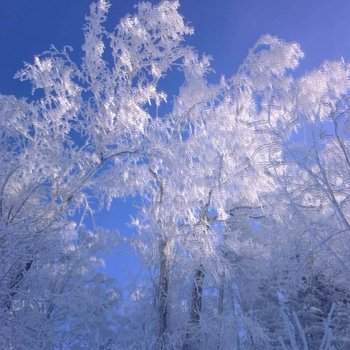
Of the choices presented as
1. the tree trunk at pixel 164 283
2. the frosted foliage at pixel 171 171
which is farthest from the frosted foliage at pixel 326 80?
the tree trunk at pixel 164 283

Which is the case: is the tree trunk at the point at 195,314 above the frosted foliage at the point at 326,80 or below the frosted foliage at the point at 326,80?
below

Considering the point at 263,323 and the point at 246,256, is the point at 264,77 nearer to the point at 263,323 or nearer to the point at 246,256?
the point at 246,256

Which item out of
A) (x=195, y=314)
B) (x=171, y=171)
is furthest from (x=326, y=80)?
(x=195, y=314)

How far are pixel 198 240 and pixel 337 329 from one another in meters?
5.39

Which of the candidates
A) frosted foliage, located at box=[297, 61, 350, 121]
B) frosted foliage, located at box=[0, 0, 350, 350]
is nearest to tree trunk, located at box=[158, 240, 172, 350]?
frosted foliage, located at box=[0, 0, 350, 350]

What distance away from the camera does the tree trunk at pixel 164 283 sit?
10586 mm

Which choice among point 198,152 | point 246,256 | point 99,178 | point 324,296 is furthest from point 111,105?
point 324,296

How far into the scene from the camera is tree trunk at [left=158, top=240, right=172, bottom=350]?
417 inches

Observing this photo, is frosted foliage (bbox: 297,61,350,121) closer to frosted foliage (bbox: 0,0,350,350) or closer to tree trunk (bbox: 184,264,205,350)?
frosted foliage (bbox: 0,0,350,350)

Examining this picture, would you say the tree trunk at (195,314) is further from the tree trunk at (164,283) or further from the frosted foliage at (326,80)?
the frosted foliage at (326,80)

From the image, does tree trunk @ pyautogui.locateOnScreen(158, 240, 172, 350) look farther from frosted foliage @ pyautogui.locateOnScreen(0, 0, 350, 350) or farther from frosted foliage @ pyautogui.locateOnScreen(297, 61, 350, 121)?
frosted foliage @ pyautogui.locateOnScreen(297, 61, 350, 121)

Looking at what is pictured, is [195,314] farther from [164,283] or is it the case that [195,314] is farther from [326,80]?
[326,80]

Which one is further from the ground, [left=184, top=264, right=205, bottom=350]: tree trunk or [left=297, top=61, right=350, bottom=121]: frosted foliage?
[left=297, top=61, right=350, bottom=121]: frosted foliage

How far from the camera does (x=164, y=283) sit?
10930 millimetres
